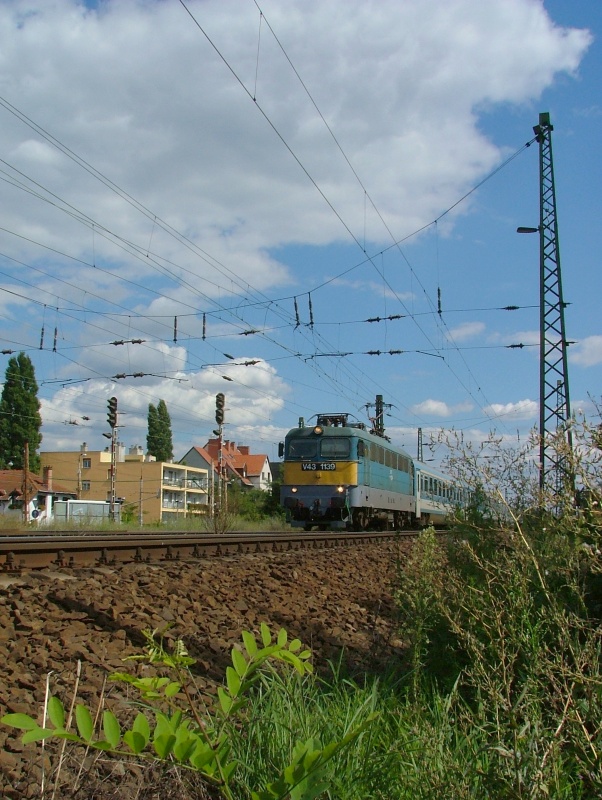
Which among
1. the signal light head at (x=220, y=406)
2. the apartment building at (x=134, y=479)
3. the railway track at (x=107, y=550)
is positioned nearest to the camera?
the railway track at (x=107, y=550)

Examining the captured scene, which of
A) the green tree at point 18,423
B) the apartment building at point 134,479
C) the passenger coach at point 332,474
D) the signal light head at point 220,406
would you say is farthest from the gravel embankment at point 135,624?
the apartment building at point 134,479

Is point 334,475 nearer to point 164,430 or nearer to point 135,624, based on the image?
point 135,624

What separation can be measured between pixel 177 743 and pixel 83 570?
24.5 feet

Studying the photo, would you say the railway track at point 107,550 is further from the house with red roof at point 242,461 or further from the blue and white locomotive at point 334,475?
the house with red roof at point 242,461

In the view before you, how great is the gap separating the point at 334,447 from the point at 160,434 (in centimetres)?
7074

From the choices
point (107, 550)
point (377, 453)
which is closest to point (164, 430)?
point (377, 453)

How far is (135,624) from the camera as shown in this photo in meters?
6.32

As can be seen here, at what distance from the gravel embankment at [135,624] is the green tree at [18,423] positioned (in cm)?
5971

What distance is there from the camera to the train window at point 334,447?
79.5ft

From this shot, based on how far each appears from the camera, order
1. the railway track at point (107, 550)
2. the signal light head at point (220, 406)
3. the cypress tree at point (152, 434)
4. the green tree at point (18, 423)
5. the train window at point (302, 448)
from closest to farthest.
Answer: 1. the railway track at point (107, 550)
2. the train window at point (302, 448)
3. the signal light head at point (220, 406)
4. the green tree at point (18, 423)
5. the cypress tree at point (152, 434)

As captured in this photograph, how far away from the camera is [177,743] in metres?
1.96

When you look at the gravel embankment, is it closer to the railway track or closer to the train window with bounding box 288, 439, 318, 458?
the railway track

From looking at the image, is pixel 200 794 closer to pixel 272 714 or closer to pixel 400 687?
pixel 272 714

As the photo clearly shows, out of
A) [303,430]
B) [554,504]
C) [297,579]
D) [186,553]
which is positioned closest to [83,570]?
[297,579]
